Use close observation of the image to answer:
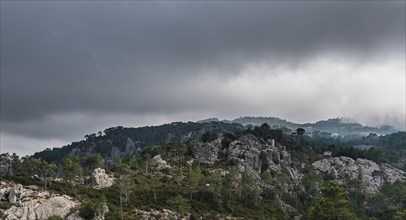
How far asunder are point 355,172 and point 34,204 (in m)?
149

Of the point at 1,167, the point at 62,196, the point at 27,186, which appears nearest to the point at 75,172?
the point at 27,186

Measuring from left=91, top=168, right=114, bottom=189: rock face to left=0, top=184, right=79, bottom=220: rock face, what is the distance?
67.5ft

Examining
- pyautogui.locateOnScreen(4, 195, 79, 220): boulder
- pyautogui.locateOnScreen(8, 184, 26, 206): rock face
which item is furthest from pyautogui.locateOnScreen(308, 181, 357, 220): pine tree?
pyautogui.locateOnScreen(8, 184, 26, 206): rock face

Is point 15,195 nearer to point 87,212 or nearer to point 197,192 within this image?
point 87,212

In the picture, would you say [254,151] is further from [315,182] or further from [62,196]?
[62,196]

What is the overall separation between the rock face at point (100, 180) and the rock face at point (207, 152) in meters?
51.1

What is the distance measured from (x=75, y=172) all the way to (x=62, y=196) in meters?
24.4

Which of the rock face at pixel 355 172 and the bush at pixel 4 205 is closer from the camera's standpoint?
the bush at pixel 4 205

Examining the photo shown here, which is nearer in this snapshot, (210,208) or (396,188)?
(210,208)

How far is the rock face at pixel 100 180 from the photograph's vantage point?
407 feet

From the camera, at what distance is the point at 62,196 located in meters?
102

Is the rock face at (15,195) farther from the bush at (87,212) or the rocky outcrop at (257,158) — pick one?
the rocky outcrop at (257,158)

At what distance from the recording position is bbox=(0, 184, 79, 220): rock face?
90.9 meters

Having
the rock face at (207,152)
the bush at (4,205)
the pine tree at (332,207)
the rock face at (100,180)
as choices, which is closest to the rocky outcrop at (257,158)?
the rock face at (207,152)
